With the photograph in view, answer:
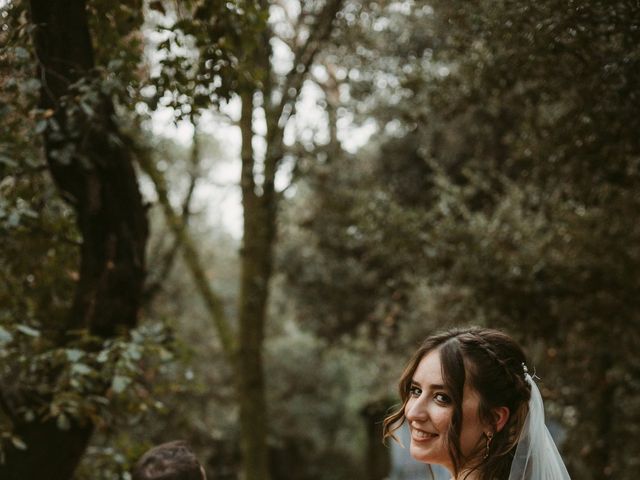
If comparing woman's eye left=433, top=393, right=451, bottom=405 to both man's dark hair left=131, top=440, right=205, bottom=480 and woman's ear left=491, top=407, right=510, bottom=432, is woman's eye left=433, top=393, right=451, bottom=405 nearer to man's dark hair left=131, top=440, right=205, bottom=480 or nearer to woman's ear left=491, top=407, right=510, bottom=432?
woman's ear left=491, top=407, right=510, bottom=432

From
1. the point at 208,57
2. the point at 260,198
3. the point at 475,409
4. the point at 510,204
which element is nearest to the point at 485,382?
the point at 475,409

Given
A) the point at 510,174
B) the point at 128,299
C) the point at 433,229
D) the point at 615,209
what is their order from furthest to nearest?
the point at 510,174 < the point at 433,229 < the point at 615,209 < the point at 128,299

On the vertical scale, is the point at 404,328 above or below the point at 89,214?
below

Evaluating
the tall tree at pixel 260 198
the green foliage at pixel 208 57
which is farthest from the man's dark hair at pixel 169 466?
the tall tree at pixel 260 198

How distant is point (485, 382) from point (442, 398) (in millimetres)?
170

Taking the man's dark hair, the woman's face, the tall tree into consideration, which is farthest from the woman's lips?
the tall tree

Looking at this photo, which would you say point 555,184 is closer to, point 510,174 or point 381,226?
point 381,226

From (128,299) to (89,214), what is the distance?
62cm

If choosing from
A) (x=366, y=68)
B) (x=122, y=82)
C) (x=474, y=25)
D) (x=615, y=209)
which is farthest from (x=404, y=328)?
(x=122, y=82)

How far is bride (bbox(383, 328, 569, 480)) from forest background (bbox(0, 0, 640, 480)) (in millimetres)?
1740

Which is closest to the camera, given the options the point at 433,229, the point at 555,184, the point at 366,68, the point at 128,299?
the point at 128,299

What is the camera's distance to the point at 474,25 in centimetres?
497

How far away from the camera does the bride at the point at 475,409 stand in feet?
8.79

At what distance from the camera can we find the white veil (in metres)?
2.82
